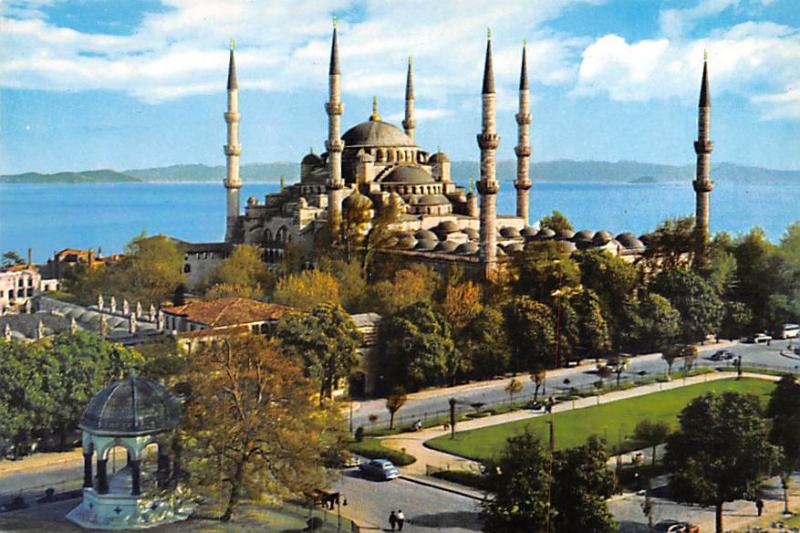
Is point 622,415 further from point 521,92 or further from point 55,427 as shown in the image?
point 521,92

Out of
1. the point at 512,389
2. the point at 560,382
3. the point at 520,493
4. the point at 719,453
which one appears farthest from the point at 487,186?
the point at 520,493

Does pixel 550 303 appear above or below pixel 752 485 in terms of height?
above

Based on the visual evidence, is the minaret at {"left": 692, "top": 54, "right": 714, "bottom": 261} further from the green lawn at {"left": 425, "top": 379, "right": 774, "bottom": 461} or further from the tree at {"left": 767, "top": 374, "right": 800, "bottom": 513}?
the tree at {"left": 767, "top": 374, "right": 800, "bottom": 513}

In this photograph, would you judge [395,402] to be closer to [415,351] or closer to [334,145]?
[415,351]

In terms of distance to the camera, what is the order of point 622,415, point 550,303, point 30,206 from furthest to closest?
point 30,206 → point 550,303 → point 622,415

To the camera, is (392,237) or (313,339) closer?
(313,339)

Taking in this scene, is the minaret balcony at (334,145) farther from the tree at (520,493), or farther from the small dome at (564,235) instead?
the tree at (520,493)

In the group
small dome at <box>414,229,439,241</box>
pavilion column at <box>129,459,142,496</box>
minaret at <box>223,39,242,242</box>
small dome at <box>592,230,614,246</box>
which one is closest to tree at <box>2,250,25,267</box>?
minaret at <box>223,39,242,242</box>

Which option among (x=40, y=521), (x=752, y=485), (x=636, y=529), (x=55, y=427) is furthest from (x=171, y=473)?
(x=752, y=485)
